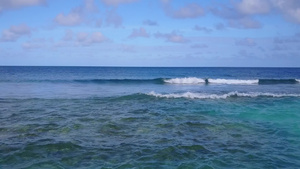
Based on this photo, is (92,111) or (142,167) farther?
(92,111)

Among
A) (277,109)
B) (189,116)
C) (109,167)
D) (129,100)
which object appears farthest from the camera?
(129,100)

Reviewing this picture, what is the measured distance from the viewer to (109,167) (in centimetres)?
776

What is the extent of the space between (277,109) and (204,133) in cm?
966

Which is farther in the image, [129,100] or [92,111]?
[129,100]

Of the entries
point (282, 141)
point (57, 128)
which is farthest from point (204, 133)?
point (57, 128)

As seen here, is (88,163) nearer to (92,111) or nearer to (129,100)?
(92,111)

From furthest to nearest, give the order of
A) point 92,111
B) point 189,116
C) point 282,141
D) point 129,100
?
point 129,100, point 92,111, point 189,116, point 282,141

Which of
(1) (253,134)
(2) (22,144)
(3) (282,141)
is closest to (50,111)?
(2) (22,144)

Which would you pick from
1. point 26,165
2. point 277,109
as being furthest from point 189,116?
point 26,165

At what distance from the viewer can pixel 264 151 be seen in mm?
9461

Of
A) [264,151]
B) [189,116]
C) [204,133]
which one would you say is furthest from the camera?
[189,116]

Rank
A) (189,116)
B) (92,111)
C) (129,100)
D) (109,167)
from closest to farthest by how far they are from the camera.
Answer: (109,167), (189,116), (92,111), (129,100)

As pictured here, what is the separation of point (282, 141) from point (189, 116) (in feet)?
19.2

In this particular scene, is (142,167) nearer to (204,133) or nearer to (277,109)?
(204,133)
